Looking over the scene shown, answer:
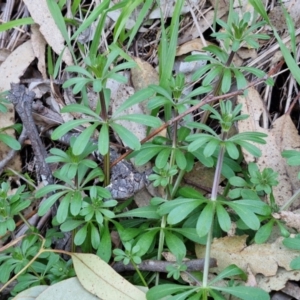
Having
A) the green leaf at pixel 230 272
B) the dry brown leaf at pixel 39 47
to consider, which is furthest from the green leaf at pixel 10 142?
the green leaf at pixel 230 272

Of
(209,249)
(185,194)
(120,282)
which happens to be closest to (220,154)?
(185,194)

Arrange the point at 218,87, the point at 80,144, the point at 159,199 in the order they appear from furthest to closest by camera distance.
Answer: the point at 218,87, the point at 159,199, the point at 80,144

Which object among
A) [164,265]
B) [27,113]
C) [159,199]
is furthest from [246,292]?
[27,113]

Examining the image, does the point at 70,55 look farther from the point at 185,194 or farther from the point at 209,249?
the point at 209,249

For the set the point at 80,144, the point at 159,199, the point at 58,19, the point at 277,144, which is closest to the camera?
the point at 80,144

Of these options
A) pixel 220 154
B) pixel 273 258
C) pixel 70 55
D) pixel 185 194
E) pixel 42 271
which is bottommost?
pixel 273 258

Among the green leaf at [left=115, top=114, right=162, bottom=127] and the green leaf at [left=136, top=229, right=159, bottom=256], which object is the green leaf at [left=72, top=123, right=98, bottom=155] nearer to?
the green leaf at [left=115, top=114, right=162, bottom=127]

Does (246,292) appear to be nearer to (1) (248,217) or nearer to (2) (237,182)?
(1) (248,217)
